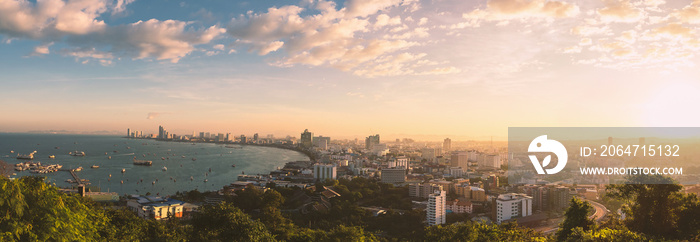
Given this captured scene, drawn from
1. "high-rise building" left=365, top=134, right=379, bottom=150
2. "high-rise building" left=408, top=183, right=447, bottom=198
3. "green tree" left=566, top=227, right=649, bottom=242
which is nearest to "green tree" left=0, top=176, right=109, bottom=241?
"green tree" left=566, top=227, right=649, bottom=242

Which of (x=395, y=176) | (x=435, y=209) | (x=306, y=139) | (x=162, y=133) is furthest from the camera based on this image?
(x=162, y=133)

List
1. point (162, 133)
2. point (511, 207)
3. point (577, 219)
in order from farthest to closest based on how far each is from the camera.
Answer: point (162, 133), point (511, 207), point (577, 219)

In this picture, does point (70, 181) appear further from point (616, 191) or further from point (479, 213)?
point (616, 191)

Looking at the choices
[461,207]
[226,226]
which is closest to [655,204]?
[226,226]

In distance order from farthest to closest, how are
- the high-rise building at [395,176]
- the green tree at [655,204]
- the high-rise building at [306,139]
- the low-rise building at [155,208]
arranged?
the high-rise building at [306,139], the high-rise building at [395,176], the low-rise building at [155,208], the green tree at [655,204]

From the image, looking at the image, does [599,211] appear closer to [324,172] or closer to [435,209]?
[435,209]

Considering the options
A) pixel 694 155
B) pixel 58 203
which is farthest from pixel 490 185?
pixel 58 203

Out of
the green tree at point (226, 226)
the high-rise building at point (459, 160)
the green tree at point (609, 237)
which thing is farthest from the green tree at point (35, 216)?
the high-rise building at point (459, 160)

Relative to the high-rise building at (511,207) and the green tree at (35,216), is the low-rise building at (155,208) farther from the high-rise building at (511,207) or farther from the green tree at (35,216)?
the high-rise building at (511,207)
